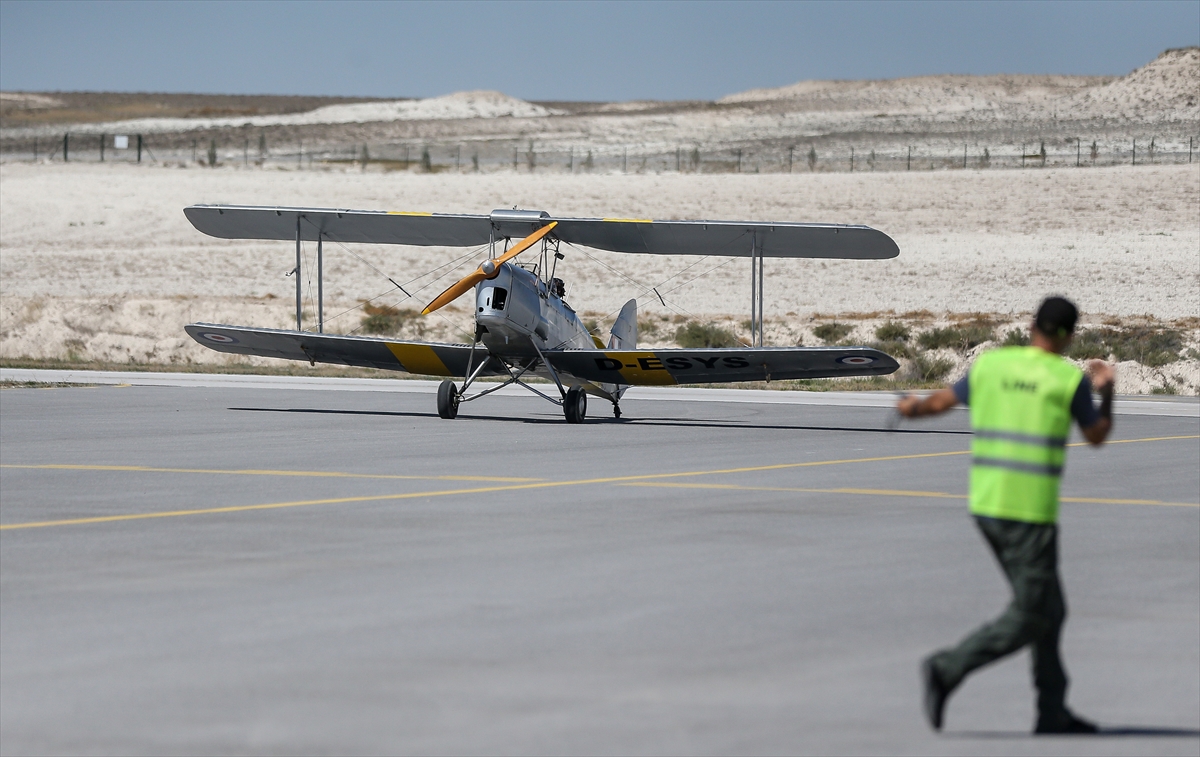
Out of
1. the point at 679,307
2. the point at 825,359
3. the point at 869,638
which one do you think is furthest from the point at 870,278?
the point at 869,638

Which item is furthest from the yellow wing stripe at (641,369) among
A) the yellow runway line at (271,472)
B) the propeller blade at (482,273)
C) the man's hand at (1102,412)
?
the man's hand at (1102,412)

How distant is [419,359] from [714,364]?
16.5 ft

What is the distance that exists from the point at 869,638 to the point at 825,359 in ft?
52.3

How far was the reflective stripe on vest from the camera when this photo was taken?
6609 millimetres

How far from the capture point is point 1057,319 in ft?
22.3

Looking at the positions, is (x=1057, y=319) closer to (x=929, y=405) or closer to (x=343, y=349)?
(x=929, y=405)

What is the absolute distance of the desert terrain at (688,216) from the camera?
1850 inches

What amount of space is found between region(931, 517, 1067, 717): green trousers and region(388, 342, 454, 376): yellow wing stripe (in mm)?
19375

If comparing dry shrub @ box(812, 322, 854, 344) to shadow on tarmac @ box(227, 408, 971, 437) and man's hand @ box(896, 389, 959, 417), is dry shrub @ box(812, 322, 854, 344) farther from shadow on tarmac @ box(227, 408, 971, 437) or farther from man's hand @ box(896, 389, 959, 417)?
man's hand @ box(896, 389, 959, 417)

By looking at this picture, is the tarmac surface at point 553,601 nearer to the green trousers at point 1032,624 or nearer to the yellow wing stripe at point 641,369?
the green trousers at point 1032,624

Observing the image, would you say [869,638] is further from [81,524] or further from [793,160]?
[793,160]

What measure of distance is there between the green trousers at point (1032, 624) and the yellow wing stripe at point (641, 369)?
17.9 m

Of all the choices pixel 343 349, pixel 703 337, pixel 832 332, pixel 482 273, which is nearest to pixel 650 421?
pixel 482 273

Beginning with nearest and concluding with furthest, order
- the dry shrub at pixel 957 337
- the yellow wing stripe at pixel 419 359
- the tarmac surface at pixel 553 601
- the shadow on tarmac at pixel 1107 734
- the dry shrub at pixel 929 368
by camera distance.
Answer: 1. the shadow on tarmac at pixel 1107 734
2. the tarmac surface at pixel 553 601
3. the yellow wing stripe at pixel 419 359
4. the dry shrub at pixel 929 368
5. the dry shrub at pixel 957 337
